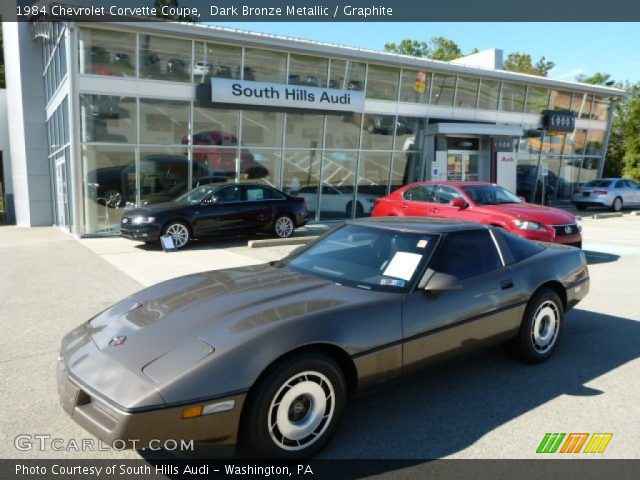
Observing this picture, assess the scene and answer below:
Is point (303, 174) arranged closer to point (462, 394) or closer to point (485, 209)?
point (485, 209)

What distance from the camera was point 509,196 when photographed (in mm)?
11078

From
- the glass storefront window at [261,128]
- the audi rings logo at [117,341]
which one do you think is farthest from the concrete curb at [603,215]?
the audi rings logo at [117,341]

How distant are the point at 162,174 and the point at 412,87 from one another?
1009 centimetres

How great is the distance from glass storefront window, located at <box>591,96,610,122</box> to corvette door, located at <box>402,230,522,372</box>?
25997 millimetres

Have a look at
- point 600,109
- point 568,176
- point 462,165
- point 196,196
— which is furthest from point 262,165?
point 600,109

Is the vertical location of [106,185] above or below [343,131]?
below

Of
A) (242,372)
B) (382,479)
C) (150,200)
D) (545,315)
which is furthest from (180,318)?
(150,200)

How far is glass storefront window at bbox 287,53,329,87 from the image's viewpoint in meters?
17.0

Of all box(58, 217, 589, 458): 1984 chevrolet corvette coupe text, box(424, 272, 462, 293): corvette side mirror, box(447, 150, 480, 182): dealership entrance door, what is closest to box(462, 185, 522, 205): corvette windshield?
box(58, 217, 589, 458): 1984 chevrolet corvette coupe text

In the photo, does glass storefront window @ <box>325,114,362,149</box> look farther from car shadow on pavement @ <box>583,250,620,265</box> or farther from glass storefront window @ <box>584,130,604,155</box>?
glass storefront window @ <box>584,130,604,155</box>

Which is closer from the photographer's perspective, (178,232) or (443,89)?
(178,232)

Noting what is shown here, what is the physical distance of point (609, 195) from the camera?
21.9 metres

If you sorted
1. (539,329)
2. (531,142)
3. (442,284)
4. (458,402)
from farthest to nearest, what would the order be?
1. (531,142)
2. (539,329)
3. (458,402)
4. (442,284)

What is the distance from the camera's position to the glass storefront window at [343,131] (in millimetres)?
18156
